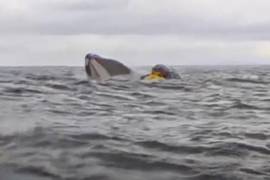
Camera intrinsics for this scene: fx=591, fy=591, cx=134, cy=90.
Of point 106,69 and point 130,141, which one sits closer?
point 130,141

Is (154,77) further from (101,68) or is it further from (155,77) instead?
(101,68)

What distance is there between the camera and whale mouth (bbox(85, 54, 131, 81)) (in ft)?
94.0

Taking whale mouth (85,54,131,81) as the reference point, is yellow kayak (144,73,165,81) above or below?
below

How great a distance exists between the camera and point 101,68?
2883cm

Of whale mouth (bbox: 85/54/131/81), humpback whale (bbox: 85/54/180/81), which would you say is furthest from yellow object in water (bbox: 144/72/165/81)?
whale mouth (bbox: 85/54/131/81)

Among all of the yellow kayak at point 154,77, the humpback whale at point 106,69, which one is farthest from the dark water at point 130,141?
the humpback whale at point 106,69

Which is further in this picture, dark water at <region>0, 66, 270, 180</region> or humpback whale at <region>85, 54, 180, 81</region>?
humpback whale at <region>85, 54, 180, 81</region>

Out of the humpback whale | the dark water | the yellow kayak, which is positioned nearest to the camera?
the dark water

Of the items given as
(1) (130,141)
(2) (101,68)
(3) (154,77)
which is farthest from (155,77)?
(1) (130,141)

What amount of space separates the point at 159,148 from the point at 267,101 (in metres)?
9.17

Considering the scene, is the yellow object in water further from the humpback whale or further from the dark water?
the dark water

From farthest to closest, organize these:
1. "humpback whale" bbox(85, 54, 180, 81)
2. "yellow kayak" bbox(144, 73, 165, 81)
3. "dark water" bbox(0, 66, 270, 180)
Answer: "humpback whale" bbox(85, 54, 180, 81)
"yellow kayak" bbox(144, 73, 165, 81)
"dark water" bbox(0, 66, 270, 180)

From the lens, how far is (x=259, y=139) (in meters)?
9.75

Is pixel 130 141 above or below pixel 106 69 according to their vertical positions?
below
